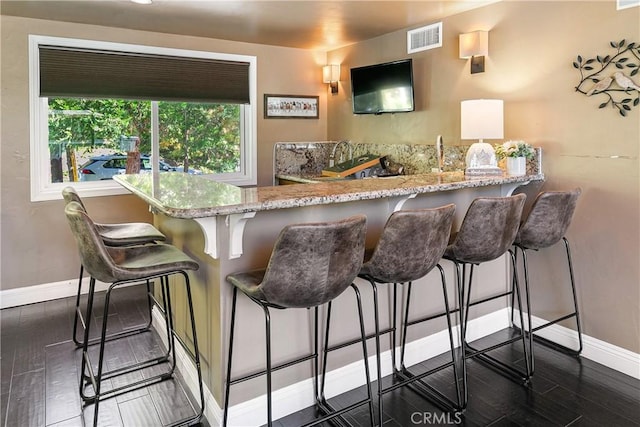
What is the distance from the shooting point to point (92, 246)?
1.88 meters

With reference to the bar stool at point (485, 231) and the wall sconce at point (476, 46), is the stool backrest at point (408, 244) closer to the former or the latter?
the bar stool at point (485, 231)

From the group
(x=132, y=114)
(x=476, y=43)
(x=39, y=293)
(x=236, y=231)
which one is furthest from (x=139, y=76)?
(x=476, y=43)

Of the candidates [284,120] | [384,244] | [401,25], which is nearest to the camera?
[384,244]

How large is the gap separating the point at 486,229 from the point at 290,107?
10.2ft

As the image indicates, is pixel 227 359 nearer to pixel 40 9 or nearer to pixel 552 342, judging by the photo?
pixel 552 342

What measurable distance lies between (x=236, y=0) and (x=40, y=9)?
1502 millimetres

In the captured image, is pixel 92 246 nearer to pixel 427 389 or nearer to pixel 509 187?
pixel 427 389

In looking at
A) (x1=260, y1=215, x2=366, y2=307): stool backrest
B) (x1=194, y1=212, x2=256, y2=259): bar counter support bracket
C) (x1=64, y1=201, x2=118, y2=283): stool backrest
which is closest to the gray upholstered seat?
(x1=64, y1=201, x2=118, y2=283): stool backrest

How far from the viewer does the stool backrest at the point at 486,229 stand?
2262 millimetres

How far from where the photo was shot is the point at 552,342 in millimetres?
3051

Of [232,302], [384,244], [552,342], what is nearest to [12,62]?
[232,302]

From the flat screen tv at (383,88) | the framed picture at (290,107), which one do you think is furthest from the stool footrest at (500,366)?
the framed picture at (290,107)

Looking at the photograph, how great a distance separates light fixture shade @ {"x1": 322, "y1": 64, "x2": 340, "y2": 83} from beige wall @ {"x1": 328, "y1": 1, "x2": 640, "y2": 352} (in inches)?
61.4

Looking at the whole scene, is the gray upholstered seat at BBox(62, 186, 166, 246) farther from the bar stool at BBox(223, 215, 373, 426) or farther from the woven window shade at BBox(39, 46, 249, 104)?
the woven window shade at BBox(39, 46, 249, 104)
